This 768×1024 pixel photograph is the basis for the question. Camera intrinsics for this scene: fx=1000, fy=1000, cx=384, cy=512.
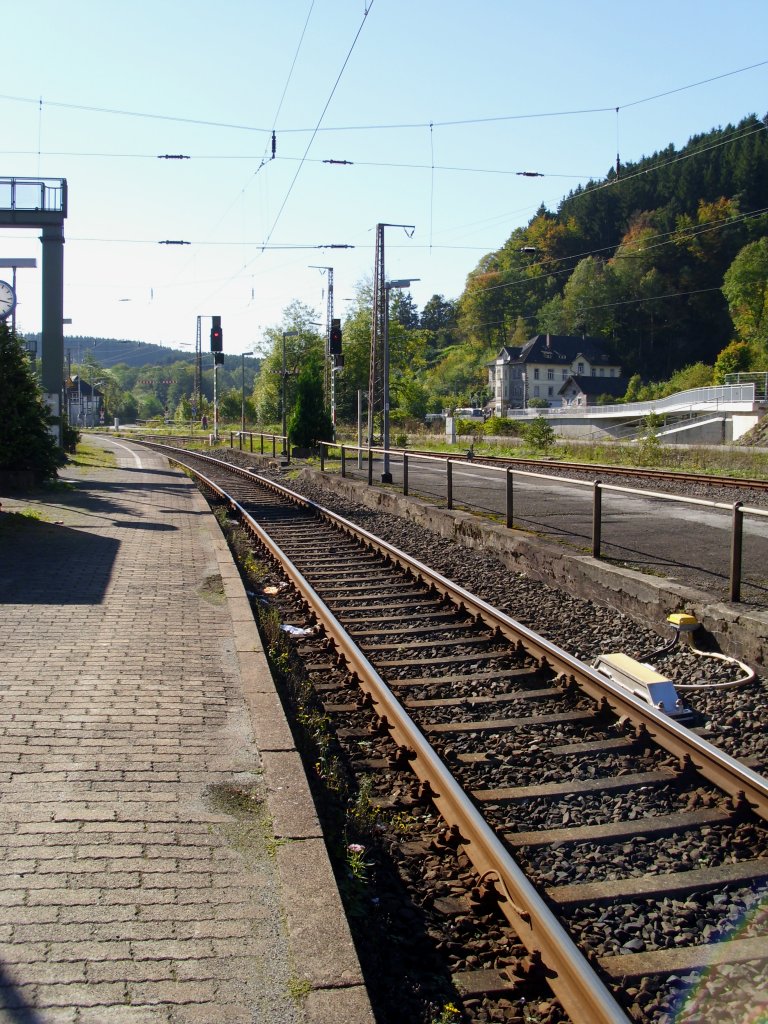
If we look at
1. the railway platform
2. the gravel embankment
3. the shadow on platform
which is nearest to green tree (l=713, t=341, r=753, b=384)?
the gravel embankment

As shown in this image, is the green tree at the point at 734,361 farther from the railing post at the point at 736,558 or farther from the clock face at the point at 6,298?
the railing post at the point at 736,558

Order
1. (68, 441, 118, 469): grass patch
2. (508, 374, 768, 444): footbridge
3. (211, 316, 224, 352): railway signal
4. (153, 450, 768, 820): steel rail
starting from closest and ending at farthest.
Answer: (153, 450, 768, 820): steel rail
(68, 441, 118, 469): grass patch
(211, 316, 224, 352): railway signal
(508, 374, 768, 444): footbridge

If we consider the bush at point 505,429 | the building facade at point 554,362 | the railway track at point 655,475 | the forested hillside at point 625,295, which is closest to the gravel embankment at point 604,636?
the railway track at point 655,475

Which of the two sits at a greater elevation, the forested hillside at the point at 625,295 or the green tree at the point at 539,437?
the forested hillside at the point at 625,295

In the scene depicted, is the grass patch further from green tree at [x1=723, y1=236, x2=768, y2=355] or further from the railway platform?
green tree at [x1=723, y1=236, x2=768, y2=355]

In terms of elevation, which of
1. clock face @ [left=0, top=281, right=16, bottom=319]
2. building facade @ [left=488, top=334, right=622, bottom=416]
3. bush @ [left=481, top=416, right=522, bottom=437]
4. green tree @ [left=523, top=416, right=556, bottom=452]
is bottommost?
green tree @ [left=523, top=416, right=556, bottom=452]

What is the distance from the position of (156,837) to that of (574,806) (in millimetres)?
1994

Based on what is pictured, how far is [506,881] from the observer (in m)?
3.92

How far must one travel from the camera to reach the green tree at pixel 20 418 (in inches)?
Result: 747

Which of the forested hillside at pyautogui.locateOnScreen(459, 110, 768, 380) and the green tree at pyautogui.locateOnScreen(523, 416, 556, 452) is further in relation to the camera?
the forested hillside at pyautogui.locateOnScreen(459, 110, 768, 380)

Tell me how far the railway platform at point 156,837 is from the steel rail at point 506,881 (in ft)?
2.21

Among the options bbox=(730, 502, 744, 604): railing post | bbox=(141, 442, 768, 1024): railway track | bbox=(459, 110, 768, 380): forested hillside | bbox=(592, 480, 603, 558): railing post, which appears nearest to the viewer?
bbox=(141, 442, 768, 1024): railway track

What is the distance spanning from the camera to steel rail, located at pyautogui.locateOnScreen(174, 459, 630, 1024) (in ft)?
10.4

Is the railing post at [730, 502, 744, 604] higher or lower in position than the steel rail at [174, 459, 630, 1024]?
higher
